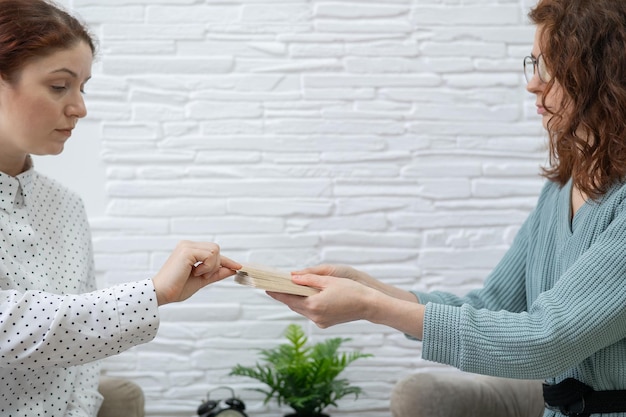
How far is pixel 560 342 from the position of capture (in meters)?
1.56

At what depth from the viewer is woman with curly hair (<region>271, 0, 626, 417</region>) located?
1.58m

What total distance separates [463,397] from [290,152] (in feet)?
3.52

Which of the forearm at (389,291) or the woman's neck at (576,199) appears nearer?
the woman's neck at (576,199)

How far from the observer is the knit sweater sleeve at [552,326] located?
1.56 m

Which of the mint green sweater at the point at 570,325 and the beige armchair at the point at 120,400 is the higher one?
the mint green sweater at the point at 570,325

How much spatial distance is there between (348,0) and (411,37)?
266mm

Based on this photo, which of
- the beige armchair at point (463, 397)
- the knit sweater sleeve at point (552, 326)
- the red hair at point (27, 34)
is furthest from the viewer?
the beige armchair at point (463, 397)

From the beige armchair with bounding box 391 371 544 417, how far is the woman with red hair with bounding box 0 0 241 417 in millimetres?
699

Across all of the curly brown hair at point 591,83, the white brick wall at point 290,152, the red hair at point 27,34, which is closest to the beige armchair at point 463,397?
the white brick wall at point 290,152

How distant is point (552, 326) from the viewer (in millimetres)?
1567

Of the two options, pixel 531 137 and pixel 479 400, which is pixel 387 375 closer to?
pixel 479 400

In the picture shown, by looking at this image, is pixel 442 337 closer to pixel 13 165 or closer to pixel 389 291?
pixel 389 291

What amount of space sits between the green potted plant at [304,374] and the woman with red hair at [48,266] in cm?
79

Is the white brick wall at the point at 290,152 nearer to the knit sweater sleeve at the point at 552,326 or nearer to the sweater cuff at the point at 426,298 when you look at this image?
the sweater cuff at the point at 426,298
